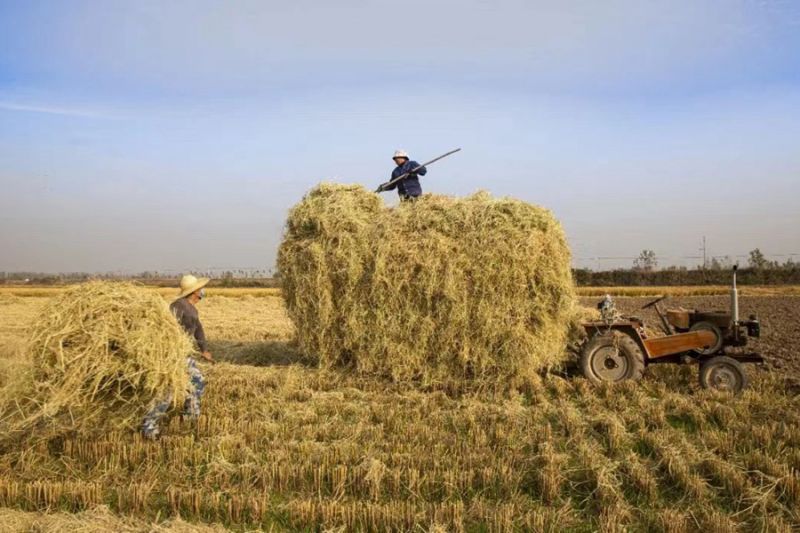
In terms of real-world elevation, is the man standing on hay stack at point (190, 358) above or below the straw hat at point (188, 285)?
below

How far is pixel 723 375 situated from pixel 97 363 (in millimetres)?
7342

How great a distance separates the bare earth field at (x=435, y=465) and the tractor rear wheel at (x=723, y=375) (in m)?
0.26

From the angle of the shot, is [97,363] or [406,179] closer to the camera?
[97,363]

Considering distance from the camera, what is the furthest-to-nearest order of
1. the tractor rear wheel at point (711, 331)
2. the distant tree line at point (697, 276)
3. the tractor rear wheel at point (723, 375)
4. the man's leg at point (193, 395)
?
the distant tree line at point (697, 276), the tractor rear wheel at point (711, 331), the tractor rear wheel at point (723, 375), the man's leg at point (193, 395)

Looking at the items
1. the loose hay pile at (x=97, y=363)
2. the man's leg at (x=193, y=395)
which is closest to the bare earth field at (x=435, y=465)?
the man's leg at (x=193, y=395)

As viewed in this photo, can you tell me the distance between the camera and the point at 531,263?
318 inches

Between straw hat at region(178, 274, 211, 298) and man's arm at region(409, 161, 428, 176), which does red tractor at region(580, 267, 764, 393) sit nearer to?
man's arm at region(409, 161, 428, 176)

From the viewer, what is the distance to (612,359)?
27.9 feet

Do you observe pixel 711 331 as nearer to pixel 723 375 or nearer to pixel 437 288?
pixel 723 375

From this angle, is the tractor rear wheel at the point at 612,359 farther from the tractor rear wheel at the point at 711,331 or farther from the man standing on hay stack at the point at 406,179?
the man standing on hay stack at the point at 406,179

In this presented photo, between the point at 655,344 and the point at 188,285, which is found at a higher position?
the point at 188,285

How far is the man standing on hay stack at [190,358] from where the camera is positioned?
6.09 meters

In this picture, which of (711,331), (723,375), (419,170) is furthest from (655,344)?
(419,170)

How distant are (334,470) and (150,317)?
250 centimetres
